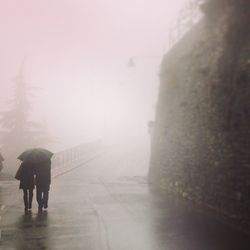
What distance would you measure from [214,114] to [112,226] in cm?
419

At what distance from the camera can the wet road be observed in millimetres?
8891

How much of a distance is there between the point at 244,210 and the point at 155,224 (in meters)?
2.24

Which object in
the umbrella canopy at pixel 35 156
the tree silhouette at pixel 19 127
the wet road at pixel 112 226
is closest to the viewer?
the wet road at pixel 112 226

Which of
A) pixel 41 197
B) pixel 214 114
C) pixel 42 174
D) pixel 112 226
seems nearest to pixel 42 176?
pixel 42 174

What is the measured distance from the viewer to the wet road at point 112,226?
29.2 feet

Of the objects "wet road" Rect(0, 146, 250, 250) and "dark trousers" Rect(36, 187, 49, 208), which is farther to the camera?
"dark trousers" Rect(36, 187, 49, 208)

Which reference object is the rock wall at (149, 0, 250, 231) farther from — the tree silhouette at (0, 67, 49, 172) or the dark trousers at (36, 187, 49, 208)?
the tree silhouette at (0, 67, 49, 172)

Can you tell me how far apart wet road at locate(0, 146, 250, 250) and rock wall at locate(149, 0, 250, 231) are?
2.31 ft

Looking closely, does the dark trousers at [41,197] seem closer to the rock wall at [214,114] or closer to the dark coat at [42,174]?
the dark coat at [42,174]

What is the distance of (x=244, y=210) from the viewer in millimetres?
10117

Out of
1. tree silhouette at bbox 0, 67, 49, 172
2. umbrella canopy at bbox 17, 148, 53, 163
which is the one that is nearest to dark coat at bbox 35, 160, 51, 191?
umbrella canopy at bbox 17, 148, 53, 163

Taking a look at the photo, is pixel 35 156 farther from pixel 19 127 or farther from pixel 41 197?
pixel 19 127

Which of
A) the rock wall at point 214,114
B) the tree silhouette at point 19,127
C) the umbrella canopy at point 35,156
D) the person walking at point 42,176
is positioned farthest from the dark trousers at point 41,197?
the tree silhouette at point 19,127

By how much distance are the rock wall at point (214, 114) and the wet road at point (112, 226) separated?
2.31ft
